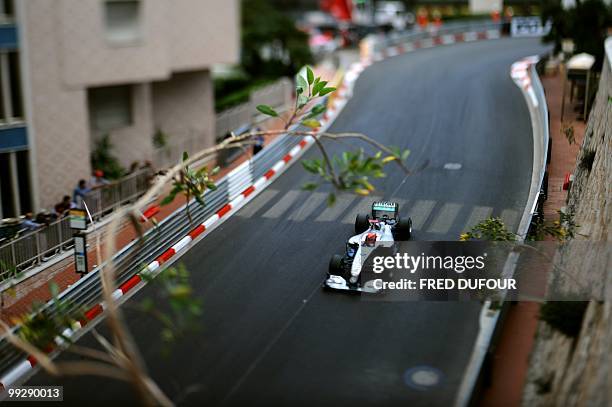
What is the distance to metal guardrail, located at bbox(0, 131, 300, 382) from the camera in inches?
551

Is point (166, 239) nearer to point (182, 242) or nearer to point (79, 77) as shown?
point (182, 242)

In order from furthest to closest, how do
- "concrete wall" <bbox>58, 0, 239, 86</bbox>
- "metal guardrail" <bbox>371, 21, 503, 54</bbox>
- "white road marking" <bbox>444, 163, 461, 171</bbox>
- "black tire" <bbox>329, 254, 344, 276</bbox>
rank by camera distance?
"metal guardrail" <bbox>371, 21, 503, 54</bbox> < "concrete wall" <bbox>58, 0, 239, 86</bbox> < "white road marking" <bbox>444, 163, 461, 171</bbox> < "black tire" <bbox>329, 254, 344, 276</bbox>

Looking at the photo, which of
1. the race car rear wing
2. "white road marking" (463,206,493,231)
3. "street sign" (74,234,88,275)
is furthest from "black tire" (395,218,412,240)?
Answer: "street sign" (74,234,88,275)

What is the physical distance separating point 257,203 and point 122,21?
859 cm

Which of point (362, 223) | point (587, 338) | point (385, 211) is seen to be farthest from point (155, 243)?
point (587, 338)

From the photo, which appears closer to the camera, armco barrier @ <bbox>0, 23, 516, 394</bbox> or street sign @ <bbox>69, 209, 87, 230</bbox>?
armco barrier @ <bbox>0, 23, 516, 394</bbox>

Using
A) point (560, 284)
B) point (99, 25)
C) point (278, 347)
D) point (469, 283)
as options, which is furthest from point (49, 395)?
point (99, 25)

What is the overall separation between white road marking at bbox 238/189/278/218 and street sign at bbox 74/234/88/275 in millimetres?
5001

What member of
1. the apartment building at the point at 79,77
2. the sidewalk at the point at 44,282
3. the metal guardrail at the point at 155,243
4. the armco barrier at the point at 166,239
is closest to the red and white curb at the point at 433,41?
the apartment building at the point at 79,77

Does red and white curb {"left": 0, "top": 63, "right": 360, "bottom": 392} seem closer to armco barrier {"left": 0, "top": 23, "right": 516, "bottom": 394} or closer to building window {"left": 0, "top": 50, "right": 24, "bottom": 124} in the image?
armco barrier {"left": 0, "top": 23, "right": 516, "bottom": 394}

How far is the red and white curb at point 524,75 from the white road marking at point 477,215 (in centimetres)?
981

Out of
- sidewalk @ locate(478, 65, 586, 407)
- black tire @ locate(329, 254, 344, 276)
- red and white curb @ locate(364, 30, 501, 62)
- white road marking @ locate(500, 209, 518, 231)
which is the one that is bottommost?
sidewalk @ locate(478, 65, 586, 407)

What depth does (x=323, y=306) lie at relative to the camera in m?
15.2

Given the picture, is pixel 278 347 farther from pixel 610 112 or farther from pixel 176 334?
pixel 610 112
